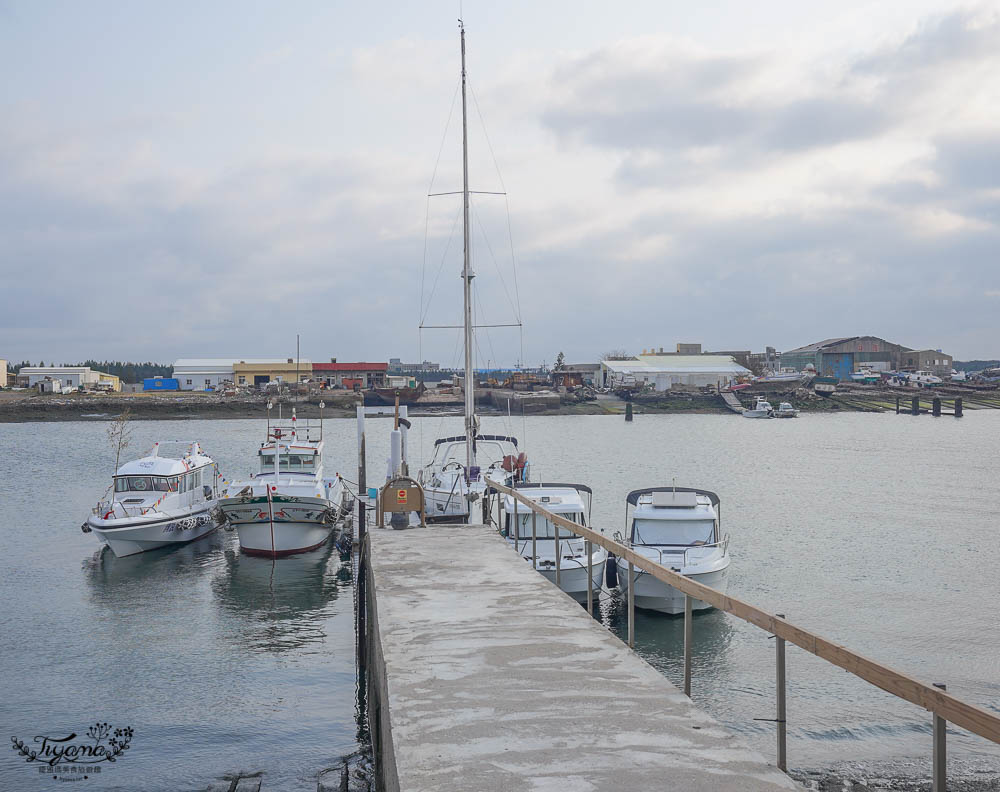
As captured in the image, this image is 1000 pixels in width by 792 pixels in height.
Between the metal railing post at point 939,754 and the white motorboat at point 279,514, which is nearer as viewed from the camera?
the metal railing post at point 939,754

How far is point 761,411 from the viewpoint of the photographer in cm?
13000

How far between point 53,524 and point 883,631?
3205cm

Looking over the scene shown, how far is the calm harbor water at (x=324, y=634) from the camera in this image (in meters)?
14.4

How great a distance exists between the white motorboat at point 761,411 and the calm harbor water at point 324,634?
267ft

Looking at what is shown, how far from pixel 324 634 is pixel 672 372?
139 m

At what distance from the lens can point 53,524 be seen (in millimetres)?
37375

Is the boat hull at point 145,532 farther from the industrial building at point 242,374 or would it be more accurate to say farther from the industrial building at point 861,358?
the industrial building at point 861,358

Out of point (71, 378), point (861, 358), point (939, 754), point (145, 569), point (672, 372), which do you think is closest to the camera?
point (939, 754)

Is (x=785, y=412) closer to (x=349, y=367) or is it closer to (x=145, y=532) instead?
(x=349, y=367)

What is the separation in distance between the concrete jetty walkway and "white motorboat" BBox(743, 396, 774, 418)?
123 m

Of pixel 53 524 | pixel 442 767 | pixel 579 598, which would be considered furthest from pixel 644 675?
pixel 53 524

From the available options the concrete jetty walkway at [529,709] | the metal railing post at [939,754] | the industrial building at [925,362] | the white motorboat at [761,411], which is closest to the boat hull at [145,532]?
the concrete jetty walkway at [529,709]

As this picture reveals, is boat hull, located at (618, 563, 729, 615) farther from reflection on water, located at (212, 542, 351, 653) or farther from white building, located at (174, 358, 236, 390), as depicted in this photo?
white building, located at (174, 358, 236, 390)

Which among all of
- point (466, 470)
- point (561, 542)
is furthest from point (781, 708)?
point (466, 470)
